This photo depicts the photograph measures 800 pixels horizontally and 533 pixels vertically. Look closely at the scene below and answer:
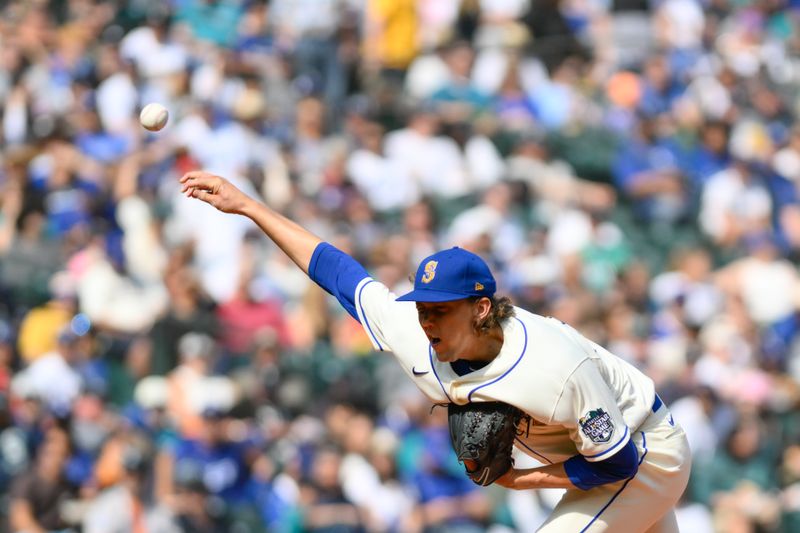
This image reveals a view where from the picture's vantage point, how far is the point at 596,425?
5332 millimetres

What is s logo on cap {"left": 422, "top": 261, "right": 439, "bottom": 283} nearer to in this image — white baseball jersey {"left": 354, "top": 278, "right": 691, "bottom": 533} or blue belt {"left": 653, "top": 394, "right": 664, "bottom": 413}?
white baseball jersey {"left": 354, "top": 278, "right": 691, "bottom": 533}

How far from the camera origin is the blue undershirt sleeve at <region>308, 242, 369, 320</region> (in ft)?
19.2

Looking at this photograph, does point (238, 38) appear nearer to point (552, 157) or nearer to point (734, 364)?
point (552, 157)

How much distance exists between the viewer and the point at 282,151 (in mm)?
13805

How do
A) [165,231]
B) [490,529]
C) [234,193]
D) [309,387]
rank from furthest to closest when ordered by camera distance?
[165,231]
[309,387]
[490,529]
[234,193]

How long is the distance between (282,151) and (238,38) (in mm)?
1939

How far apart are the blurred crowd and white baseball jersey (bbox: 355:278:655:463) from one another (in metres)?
4.90

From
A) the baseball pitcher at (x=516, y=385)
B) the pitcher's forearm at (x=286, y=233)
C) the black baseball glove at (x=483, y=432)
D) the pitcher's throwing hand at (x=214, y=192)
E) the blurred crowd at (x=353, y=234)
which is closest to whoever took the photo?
the baseball pitcher at (x=516, y=385)

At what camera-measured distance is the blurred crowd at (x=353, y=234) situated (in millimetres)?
10711

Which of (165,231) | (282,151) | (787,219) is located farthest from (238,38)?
(787,219)

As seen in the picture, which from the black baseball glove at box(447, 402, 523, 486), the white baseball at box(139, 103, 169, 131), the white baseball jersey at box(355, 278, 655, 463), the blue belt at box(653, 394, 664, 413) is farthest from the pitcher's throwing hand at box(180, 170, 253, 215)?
the blue belt at box(653, 394, 664, 413)

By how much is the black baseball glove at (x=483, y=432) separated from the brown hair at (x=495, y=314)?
0.30m

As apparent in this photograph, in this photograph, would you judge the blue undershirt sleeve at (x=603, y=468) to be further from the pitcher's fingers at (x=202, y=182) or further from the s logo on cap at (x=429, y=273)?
the pitcher's fingers at (x=202, y=182)

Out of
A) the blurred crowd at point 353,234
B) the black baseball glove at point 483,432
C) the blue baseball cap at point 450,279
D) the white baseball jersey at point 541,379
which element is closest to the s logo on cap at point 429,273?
the blue baseball cap at point 450,279
